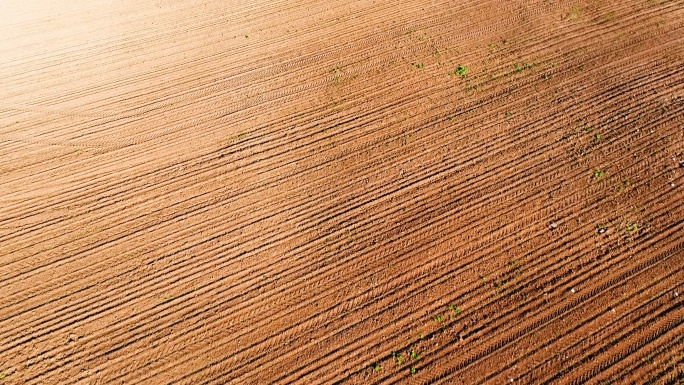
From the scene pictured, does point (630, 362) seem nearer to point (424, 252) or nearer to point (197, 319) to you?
point (424, 252)

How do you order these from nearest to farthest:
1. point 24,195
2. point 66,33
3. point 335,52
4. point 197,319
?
point 197,319 < point 24,195 < point 335,52 < point 66,33

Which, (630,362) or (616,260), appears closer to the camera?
(630,362)

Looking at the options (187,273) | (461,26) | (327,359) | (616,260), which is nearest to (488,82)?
(461,26)

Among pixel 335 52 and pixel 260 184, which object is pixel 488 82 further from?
pixel 260 184

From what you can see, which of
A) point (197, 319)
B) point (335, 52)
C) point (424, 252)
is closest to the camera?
point (197, 319)

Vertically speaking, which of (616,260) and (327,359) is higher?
(327,359)

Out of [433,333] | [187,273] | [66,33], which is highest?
[66,33]
